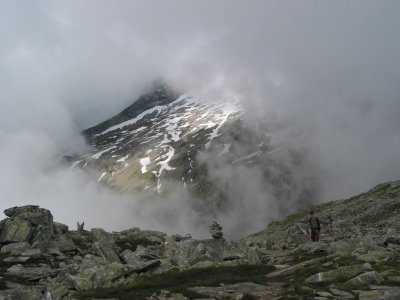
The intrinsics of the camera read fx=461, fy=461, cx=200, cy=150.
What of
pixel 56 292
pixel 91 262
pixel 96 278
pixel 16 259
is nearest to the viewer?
pixel 56 292

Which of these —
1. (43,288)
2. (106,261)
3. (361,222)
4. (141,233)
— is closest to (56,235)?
(141,233)

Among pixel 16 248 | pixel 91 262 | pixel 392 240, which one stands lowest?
pixel 392 240

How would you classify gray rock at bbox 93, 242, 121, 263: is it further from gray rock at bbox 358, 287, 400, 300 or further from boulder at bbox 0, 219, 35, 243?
gray rock at bbox 358, 287, 400, 300

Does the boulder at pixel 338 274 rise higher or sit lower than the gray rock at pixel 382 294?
higher

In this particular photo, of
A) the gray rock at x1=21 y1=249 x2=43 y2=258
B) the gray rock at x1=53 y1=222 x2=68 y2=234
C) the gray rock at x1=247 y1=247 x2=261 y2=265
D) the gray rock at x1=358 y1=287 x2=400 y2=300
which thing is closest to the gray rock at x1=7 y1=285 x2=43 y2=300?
the gray rock at x1=247 y1=247 x2=261 y2=265

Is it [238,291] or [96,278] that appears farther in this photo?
[96,278]

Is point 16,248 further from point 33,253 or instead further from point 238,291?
point 238,291

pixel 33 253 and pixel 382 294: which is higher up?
pixel 33 253

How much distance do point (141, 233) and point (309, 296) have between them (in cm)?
7455

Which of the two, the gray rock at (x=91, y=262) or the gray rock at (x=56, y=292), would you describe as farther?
the gray rock at (x=91, y=262)

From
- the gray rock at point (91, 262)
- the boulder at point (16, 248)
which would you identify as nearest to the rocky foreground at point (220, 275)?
the gray rock at point (91, 262)

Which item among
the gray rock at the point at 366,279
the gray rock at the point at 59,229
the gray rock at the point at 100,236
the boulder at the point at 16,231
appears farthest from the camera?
the gray rock at the point at 100,236

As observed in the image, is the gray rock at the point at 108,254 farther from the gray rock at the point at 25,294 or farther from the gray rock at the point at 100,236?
the gray rock at the point at 100,236

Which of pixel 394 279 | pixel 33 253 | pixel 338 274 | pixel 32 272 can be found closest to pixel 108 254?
pixel 32 272
